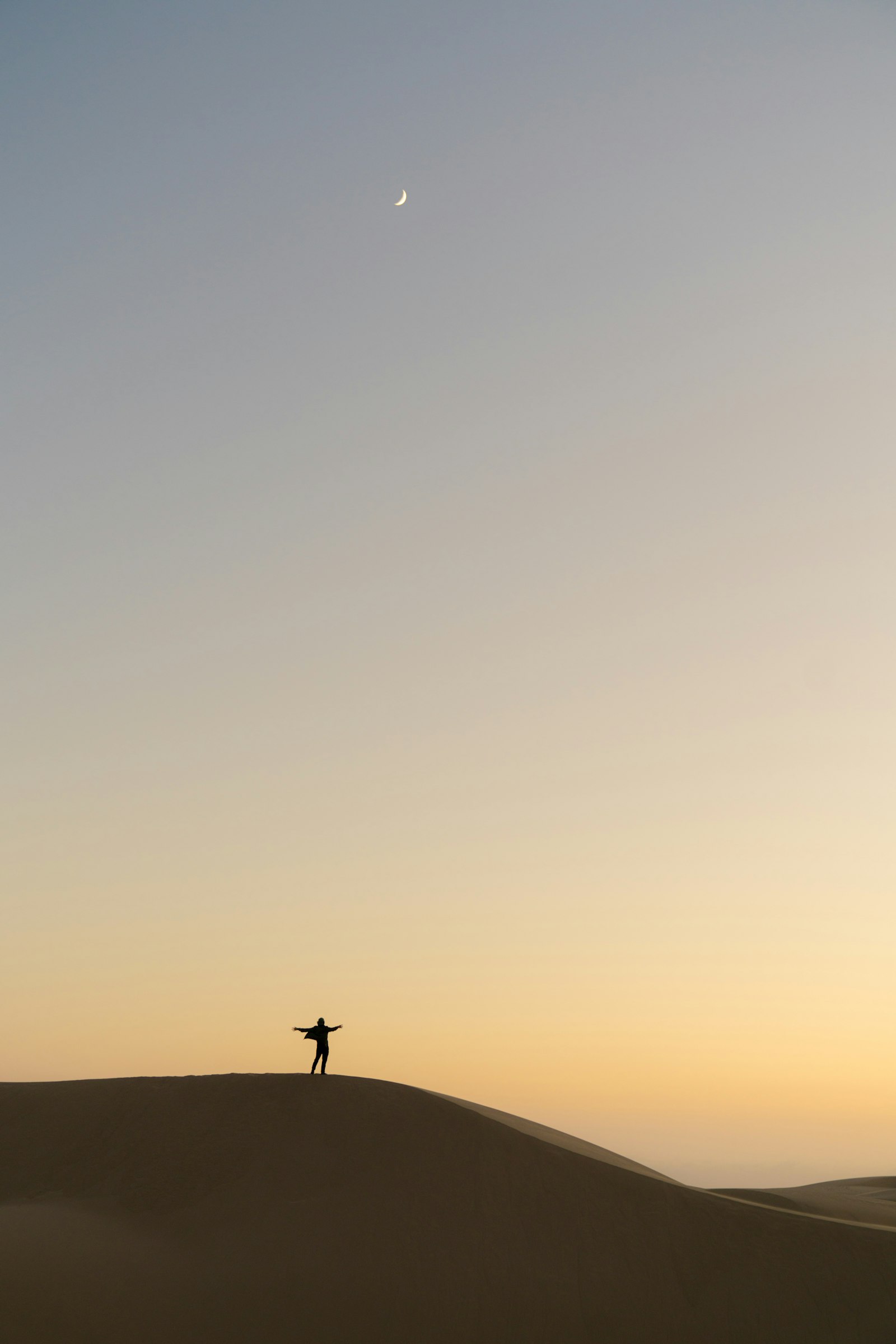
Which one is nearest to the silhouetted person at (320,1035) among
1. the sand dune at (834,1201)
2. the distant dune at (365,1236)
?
the distant dune at (365,1236)

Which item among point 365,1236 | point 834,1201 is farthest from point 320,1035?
point 834,1201

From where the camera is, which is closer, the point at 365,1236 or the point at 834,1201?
the point at 365,1236

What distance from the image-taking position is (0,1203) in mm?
17344

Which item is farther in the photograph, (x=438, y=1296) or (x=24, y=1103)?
(x=24, y=1103)

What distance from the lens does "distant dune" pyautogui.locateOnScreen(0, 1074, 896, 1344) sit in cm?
1559

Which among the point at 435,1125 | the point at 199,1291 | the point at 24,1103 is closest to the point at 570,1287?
the point at 435,1125

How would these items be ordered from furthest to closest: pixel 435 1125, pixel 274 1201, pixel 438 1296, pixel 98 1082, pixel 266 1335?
pixel 98 1082 → pixel 435 1125 → pixel 274 1201 → pixel 438 1296 → pixel 266 1335

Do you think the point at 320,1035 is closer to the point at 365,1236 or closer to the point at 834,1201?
the point at 365,1236

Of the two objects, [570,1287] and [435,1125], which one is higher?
[435,1125]

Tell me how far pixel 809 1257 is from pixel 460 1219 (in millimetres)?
6312

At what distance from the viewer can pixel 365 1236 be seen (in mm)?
17172

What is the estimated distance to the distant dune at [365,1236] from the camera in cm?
1559

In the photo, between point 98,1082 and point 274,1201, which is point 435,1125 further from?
point 98,1082

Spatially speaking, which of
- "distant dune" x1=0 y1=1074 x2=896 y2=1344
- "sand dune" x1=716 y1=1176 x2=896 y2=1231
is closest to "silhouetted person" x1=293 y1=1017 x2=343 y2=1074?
"distant dune" x1=0 y1=1074 x2=896 y2=1344
